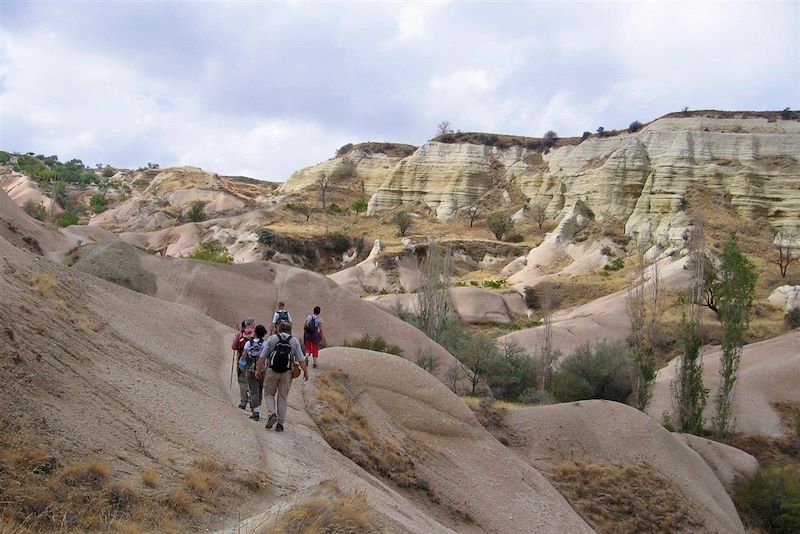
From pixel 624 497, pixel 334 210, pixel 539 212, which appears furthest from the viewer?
pixel 334 210

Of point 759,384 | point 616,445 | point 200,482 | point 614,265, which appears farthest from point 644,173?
point 200,482

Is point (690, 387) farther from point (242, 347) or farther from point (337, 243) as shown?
point (337, 243)

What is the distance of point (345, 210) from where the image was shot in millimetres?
78500

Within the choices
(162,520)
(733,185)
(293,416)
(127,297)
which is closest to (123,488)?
(162,520)

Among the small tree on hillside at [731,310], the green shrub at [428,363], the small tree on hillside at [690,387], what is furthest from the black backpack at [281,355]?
the small tree on hillside at [731,310]

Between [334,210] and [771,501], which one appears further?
[334,210]

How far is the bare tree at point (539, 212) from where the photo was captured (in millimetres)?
67812

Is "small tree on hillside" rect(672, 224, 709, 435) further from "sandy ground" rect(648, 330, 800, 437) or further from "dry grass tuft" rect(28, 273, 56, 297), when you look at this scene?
"dry grass tuft" rect(28, 273, 56, 297)

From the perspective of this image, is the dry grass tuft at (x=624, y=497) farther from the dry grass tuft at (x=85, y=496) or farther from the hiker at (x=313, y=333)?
the dry grass tuft at (x=85, y=496)

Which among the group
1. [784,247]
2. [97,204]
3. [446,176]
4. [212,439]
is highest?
[446,176]

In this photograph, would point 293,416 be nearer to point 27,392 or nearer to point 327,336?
point 27,392

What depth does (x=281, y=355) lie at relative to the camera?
10.1m

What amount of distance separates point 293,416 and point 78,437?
507 cm

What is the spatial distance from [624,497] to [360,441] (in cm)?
728
